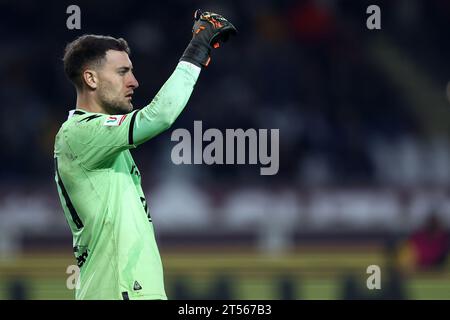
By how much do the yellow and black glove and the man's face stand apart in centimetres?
35

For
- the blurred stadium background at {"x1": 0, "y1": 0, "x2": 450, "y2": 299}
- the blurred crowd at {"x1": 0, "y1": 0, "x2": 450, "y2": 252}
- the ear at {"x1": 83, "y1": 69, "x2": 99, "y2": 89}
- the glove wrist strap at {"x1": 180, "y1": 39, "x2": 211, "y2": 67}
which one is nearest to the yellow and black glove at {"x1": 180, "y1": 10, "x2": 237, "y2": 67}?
the glove wrist strap at {"x1": 180, "y1": 39, "x2": 211, "y2": 67}

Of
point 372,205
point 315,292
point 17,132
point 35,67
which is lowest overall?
point 315,292

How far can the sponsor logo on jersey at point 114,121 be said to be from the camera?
14.4 ft

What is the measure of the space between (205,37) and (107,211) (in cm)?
90

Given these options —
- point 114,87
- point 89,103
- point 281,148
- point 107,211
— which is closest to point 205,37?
point 114,87

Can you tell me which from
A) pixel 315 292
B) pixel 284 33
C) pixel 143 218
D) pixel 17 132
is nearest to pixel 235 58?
pixel 284 33

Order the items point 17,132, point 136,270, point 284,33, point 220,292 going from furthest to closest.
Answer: point 284,33 < point 17,132 < point 220,292 < point 136,270

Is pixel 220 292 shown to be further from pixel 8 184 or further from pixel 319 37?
pixel 319 37

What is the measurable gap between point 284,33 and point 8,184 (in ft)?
18.2

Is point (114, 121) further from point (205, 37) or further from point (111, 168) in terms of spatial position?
point (205, 37)

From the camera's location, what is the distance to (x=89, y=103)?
15.5ft

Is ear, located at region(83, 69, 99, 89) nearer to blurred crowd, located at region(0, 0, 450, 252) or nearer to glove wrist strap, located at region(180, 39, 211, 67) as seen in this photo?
glove wrist strap, located at region(180, 39, 211, 67)

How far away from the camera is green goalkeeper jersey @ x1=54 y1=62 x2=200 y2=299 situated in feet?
14.6

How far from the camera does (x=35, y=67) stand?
17.1 metres
